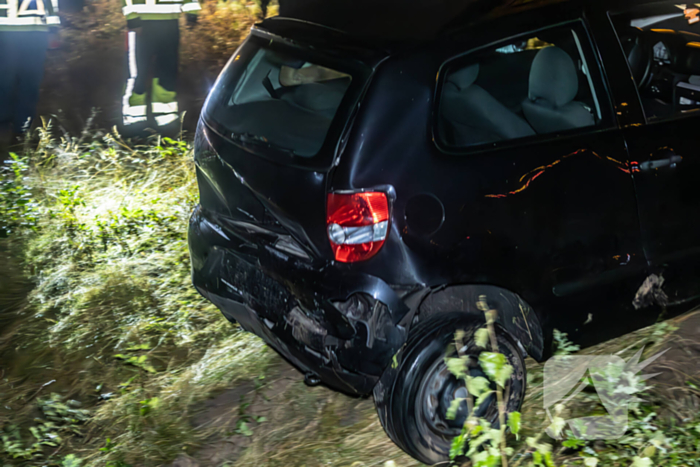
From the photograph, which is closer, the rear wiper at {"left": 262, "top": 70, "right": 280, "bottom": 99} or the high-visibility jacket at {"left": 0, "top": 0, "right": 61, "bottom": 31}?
the rear wiper at {"left": 262, "top": 70, "right": 280, "bottom": 99}

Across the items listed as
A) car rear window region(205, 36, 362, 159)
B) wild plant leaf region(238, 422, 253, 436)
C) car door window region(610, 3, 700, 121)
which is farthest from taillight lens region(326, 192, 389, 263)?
car door window region(610, 3, 700, 121)

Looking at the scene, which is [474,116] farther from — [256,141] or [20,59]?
[20,59]

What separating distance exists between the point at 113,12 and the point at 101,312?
749 centimetres

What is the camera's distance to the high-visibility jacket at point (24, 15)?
7.87 m

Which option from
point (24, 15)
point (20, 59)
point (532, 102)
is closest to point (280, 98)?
point (532, 102)

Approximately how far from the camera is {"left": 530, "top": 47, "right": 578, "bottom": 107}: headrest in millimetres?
2957

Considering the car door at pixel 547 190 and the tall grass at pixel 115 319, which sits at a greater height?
the car door at pixel 547 190

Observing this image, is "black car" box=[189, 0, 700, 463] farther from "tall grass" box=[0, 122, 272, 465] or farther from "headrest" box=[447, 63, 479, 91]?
"tall grass" box=[0, 122, 272, 465]

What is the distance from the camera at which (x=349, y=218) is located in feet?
7.87

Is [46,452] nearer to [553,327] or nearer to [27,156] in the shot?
[553,327]

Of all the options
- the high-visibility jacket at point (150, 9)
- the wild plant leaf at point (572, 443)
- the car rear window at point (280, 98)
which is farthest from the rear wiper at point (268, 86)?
the high-visibility jacket at point (150, 9)

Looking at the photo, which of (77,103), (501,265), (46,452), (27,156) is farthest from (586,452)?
(77,103)

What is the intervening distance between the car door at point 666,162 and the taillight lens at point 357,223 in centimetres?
115

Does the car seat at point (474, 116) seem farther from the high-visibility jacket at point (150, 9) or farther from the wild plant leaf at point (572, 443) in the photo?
the high-visibility jacket at point (150, 9)
